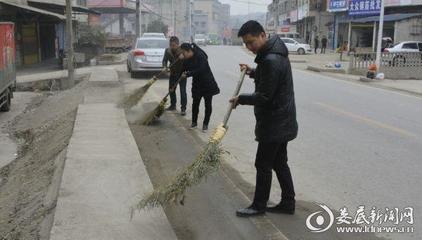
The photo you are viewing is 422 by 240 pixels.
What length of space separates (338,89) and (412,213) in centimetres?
1282

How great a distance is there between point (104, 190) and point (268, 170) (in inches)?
73.0

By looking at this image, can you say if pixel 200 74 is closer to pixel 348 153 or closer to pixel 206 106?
pixel 206 106

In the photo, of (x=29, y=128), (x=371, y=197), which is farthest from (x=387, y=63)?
(x=371, y=197)

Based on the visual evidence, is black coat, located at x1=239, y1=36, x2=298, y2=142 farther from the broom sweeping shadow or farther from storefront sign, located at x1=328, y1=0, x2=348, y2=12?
storefront sign, located at x1=328, y1=0, x2=348, y2=12

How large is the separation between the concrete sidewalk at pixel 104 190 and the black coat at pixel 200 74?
60.3 inches

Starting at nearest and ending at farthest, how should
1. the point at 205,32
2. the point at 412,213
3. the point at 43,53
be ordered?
the point at 412,213 → the point at 43,53 → the point at 205,32

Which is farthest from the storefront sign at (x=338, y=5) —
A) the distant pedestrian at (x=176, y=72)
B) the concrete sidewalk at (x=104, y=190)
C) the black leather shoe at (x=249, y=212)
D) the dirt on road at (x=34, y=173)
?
the black leather shoe at (x=249, y=212)

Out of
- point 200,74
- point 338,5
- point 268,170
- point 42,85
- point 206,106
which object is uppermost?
point 338,5

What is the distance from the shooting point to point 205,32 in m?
137

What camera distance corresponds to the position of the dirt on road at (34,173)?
5.23 metres

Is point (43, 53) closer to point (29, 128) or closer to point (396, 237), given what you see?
point (29, 128)

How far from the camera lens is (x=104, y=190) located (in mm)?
5914

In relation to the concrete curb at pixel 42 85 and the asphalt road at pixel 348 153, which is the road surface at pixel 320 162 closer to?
the asphalt road at pixel 348 153

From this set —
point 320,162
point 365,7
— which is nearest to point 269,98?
point 320,162
